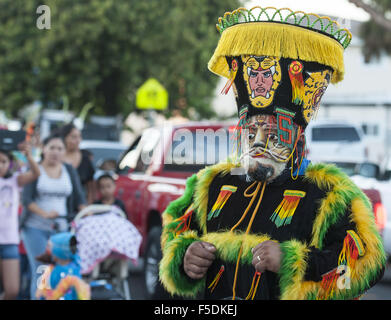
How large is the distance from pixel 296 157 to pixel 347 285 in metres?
0.57

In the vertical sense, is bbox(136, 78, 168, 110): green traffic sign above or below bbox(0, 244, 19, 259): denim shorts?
above

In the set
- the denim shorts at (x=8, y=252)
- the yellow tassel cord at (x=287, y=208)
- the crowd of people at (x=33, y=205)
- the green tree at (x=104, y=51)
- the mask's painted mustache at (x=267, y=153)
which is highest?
the green tree at (x=104, y=51)

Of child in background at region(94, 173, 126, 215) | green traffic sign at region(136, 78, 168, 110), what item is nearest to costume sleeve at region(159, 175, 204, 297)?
child in background at region(94, 173, 126, 215)

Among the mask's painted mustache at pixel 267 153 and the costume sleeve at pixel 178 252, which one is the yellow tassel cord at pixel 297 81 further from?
the costume sleeve at pixel 178 252

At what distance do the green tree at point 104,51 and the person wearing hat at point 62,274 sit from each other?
16.5 meters

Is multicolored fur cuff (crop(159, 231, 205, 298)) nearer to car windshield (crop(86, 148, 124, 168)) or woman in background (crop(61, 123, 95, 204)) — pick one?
woman in background (crop(61, 123, 95, 204))

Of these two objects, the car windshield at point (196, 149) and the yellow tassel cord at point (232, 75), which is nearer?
the yellow tassel cord at point (232, 75)

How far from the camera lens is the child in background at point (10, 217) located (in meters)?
6.20

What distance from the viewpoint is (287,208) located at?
2809mm

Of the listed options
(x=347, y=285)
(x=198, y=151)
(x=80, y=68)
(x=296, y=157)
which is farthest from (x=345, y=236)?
(x=80, y=68)

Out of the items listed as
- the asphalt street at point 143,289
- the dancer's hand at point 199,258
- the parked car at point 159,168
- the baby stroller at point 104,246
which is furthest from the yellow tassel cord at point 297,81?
the asphalt street at point 143,289

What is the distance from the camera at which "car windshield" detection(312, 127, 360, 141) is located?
17594 mm

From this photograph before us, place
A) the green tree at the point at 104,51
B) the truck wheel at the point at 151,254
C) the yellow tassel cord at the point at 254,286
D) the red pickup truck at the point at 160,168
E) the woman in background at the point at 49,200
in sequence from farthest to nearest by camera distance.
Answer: the green tree at the point at 104,51 → the truck wheel at the point at 151,254 → the red pickup truck at the point at 160,168 → the woman in background at the point at 49,200 → the yellow tassel cord at the point at 254,286
